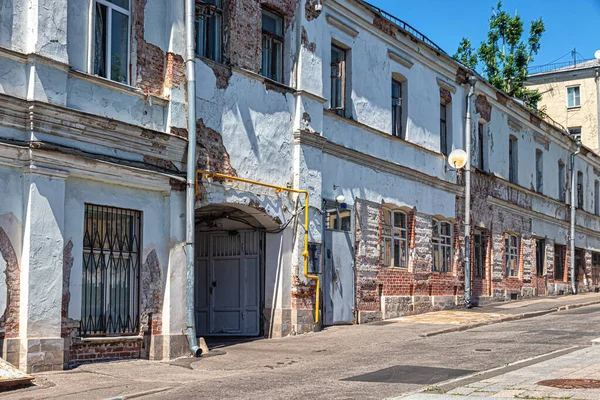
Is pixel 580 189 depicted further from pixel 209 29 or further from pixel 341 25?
pixel 209 29

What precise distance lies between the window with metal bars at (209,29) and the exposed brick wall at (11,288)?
5.32m

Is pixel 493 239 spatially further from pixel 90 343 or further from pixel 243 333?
pixel 90 343

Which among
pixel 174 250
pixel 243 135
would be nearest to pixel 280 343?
pixel 174 250

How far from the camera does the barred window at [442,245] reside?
22953 millimetres

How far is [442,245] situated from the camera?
2345 cm

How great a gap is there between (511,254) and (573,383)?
20.2m

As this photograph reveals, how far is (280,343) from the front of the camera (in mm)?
15328

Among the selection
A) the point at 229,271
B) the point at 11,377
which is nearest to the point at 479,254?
the point at 229,271

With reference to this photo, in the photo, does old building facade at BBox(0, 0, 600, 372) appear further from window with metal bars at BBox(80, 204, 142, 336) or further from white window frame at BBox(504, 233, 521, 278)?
white window frame at BBox(504, 233, 521, 278)

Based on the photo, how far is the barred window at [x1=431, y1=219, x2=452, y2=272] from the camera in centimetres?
2295

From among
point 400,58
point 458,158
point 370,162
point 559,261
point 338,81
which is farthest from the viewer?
point 559,261

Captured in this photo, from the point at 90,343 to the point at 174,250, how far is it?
219 centimetres

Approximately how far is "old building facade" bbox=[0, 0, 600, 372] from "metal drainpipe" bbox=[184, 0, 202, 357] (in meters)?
0.14

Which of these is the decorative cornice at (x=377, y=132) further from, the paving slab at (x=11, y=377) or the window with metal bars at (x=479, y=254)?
the paving slab at (x=11, y=377)
